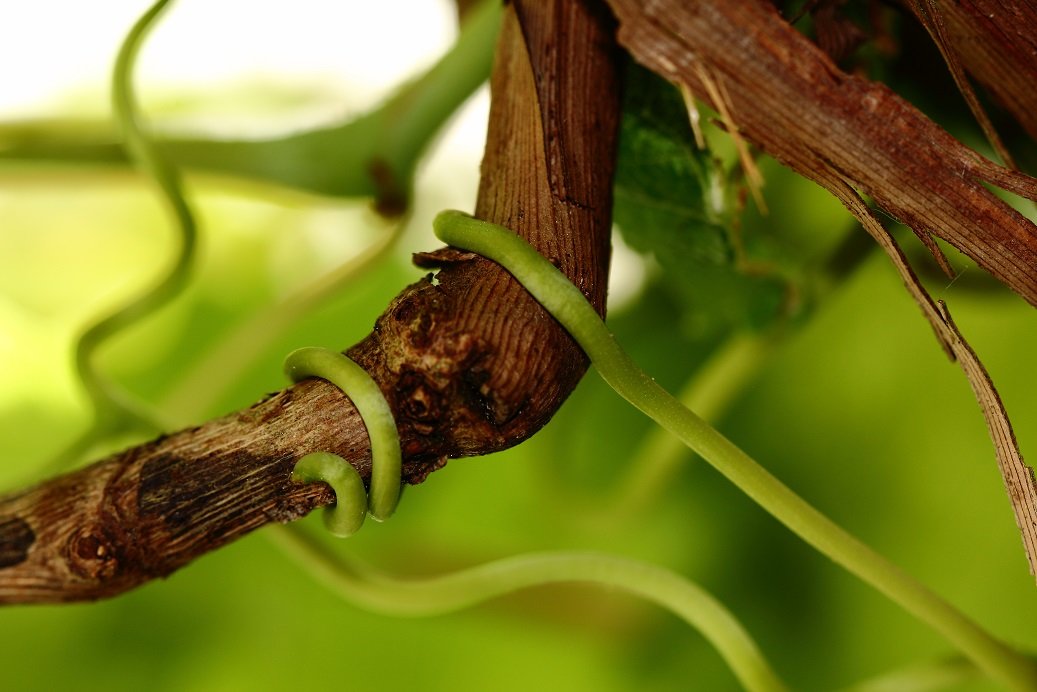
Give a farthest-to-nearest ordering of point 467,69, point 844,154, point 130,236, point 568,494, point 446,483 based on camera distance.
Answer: point 130,236 → point 446,483 → point 568,494 → point 467,69 → point 844,154

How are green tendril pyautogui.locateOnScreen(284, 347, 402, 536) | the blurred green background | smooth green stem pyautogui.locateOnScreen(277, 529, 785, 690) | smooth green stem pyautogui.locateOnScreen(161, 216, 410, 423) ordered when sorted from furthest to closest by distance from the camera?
the blurred green background
smooth green stem pyautogui.locateOnScreen(161, 216, 410, 423)
smooth green stem pyautogui.locateOnScreen(277, 529, 785, 690)
green tendril pyautogui.locateOnScreen(284, 347, 402, 536)

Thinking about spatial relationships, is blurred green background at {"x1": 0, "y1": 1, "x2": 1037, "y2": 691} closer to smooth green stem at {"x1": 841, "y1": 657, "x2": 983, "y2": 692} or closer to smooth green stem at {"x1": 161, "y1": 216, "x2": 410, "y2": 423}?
smooth green stem at {"x1": 161, "y1": 216, "x2": 410, "y2": 423}

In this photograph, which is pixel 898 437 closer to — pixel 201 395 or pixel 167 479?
pixel 201 395

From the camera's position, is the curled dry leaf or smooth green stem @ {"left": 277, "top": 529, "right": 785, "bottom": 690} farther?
smooth green stem @ {"left": 277, "top": 529, "right": 785, "bottom": 690}

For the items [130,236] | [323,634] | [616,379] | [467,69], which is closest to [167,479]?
[616,379]

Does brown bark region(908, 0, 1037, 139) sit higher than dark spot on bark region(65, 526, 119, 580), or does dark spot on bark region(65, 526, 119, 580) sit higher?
brown bark region(908, 0, 1037, 139)

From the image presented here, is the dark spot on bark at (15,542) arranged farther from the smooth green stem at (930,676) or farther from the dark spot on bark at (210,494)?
the smooth green stem at (930,676)

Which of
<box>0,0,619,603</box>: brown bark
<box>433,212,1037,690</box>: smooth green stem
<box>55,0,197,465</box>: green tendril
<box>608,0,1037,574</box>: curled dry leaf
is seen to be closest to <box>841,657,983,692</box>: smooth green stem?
<box>433,212,1037,690</box>: smooth green stem
